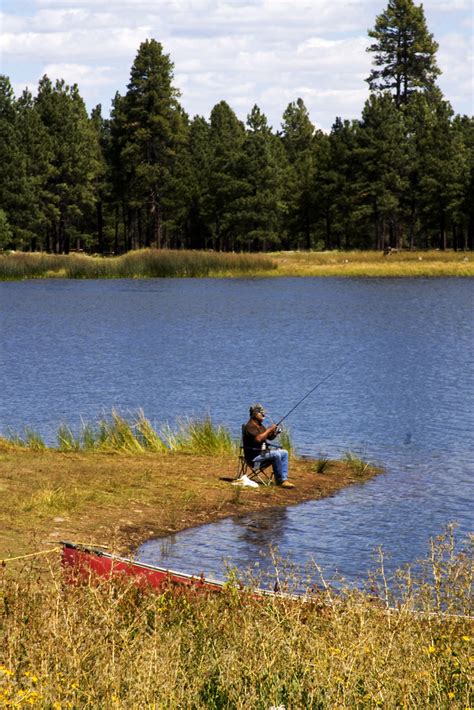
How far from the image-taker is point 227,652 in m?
7.87

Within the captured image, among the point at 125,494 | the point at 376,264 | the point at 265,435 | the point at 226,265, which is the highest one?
the point at 226,265

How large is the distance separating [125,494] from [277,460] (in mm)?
2732

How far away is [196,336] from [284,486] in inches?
1239

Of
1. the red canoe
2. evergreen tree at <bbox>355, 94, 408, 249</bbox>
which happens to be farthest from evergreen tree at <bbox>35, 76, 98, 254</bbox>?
the red canoe

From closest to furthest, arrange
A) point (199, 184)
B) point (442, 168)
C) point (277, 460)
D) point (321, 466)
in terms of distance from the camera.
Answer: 1. point (277, 460)
2. point (321, 466)
3. point (442, 168)
4. point (199, 184)

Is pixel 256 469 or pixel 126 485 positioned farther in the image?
pixel 256 469

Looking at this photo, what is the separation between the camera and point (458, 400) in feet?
99.0

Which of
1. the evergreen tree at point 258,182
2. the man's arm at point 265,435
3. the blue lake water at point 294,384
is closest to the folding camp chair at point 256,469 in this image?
the man's arm at point 265,435

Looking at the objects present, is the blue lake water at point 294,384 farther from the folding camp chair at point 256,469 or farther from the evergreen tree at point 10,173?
the evergreen tree at point 10,173

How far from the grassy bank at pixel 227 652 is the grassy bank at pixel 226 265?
3106 inches

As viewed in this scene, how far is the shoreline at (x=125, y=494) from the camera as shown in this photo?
577 inches

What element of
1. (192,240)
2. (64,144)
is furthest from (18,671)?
(192,240)

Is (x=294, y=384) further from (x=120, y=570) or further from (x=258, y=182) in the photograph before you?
(x=258, y=182)

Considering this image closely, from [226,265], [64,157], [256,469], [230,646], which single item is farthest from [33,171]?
[230,646]
